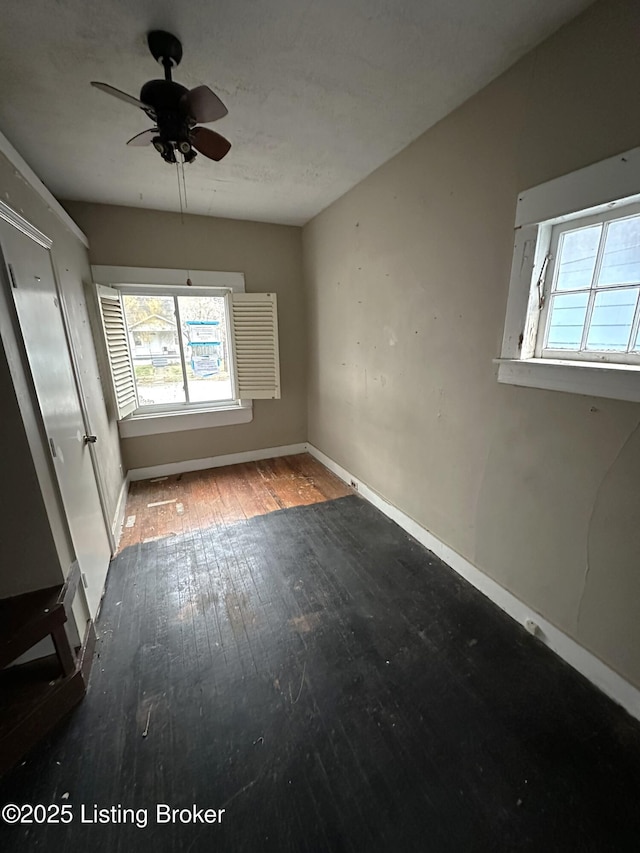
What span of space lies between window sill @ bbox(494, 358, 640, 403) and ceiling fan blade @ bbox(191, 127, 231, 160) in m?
1.66

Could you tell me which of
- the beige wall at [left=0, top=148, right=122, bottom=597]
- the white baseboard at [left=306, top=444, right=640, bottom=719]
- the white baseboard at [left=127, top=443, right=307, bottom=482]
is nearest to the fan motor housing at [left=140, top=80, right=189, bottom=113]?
the beige wall at [left=0, top=148, right=122, bottom=597]

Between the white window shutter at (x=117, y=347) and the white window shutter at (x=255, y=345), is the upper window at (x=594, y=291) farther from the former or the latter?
the white window shutter at (x=117, y=347)

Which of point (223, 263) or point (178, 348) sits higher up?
point (223, 263)

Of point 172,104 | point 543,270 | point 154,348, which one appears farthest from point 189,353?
point 543,270

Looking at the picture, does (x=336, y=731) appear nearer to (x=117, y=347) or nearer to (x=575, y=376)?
(x=575, y=376)

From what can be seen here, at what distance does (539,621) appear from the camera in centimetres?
165

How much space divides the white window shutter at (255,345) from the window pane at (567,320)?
2.66 metres

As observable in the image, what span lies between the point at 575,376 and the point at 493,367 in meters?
0.40

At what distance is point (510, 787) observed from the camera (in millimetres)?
1136

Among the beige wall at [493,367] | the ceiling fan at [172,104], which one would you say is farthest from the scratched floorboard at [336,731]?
the ceiling fan at [172,104]

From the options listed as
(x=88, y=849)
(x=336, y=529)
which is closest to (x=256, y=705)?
(x=88, y=849)

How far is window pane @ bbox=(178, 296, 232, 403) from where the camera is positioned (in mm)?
3449

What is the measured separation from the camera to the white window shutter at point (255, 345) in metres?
3.52

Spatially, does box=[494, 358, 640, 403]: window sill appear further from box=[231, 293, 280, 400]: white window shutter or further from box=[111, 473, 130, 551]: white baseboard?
box=[111, 473, 130, 551]: white baseboard
